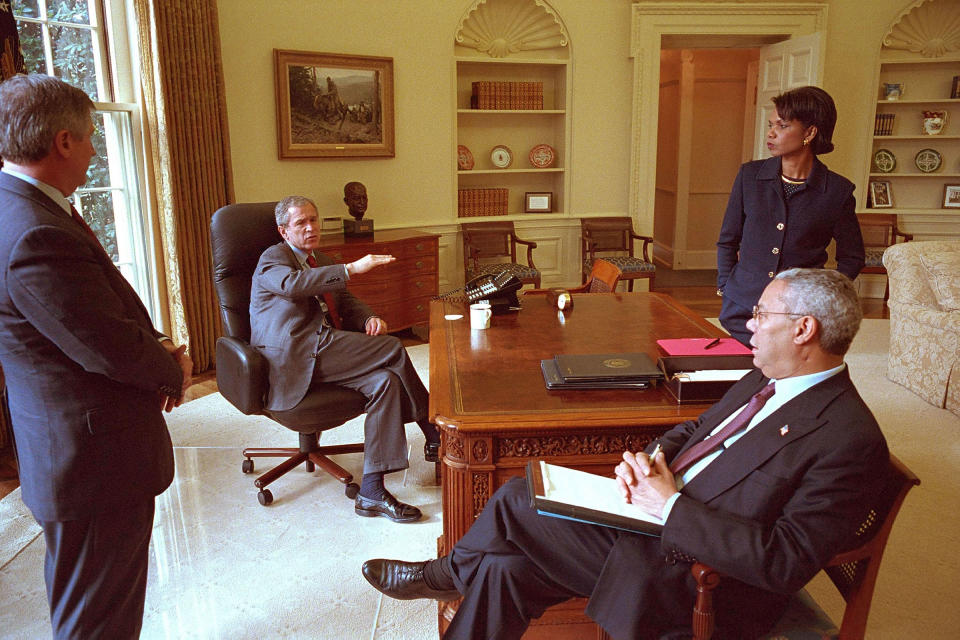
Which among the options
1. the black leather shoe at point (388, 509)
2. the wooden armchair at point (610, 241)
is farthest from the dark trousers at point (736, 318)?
the wooden armchair at point (610, 241)

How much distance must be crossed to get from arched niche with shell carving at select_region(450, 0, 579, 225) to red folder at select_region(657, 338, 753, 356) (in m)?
4.20

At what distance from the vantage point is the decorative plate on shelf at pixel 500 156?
6.95 meters

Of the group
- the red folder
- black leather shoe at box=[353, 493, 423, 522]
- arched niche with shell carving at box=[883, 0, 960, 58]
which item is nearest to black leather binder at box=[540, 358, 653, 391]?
the red folder

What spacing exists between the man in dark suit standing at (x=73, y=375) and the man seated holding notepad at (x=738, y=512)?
851mm

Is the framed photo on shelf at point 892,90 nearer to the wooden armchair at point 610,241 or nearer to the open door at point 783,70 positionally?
the open door at point 783,70

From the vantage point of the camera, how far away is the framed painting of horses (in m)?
5.56

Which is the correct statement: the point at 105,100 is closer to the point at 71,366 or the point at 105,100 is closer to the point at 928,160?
the point at 71,366

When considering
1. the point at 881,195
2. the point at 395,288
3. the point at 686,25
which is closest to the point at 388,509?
the point at 395,288

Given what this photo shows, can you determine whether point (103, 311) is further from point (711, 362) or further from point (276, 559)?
point (711, 362)

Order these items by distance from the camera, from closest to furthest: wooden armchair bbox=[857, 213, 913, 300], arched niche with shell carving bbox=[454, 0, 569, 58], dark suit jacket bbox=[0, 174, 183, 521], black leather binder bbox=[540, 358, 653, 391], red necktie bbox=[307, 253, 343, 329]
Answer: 1. dark suit jacket bbox=[0, 174, 183, 521]
2. black leather binder bbox=[540, 358, 653, 391]
3. red necktie bbox=[307, 253, 343, 329]
4. arched niche with shell carving bbox=[454, 0, 569, 58]
5. wooden armchair bbox=[857, 213, 913, 300]

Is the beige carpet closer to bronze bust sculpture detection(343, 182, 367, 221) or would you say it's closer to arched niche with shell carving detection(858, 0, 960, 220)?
bronze bust sculpture detection(343, 182, 367, 221)

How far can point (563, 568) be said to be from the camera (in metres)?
1.81

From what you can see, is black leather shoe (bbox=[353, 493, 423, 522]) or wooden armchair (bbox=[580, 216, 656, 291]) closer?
black leather shoe (bbox=[353, 493, 423, 522])

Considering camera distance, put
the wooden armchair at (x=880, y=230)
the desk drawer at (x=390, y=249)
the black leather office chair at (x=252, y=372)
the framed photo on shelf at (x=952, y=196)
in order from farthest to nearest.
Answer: the framed photo on shelf at (x=952, y=196) → the wooden armchair at (x=880, y=230) → the desk drawer at (x=390, y=249) → the black leather office chair at (x=252, y=372)
